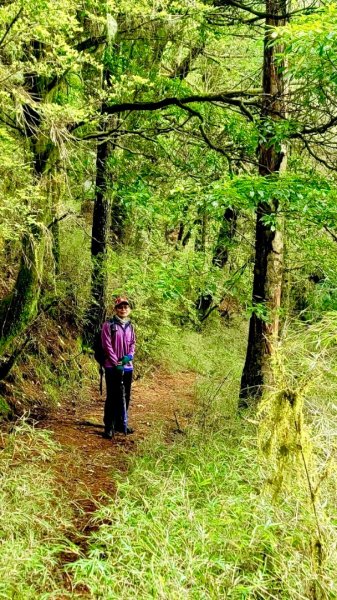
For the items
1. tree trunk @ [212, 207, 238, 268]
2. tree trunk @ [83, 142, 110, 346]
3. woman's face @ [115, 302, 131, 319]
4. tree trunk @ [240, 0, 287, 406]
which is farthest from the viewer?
tree trunk @ [83, 142, 110, 346]

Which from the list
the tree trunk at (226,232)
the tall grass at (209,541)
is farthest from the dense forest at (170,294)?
the tree trunk at (226,232)

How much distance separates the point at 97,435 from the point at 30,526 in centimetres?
313

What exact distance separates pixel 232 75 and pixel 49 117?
22.0ft

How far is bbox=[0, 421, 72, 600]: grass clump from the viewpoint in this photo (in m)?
3.39

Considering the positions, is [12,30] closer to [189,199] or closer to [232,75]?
[189,199]

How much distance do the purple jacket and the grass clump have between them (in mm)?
1805

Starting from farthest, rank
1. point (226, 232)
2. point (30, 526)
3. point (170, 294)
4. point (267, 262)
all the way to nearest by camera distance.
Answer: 1. point (226, 232)
2. point (267, 262)
3. point (170, 294)
4. point (30, 526)

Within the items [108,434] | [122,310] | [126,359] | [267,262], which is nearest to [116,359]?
[126,359]

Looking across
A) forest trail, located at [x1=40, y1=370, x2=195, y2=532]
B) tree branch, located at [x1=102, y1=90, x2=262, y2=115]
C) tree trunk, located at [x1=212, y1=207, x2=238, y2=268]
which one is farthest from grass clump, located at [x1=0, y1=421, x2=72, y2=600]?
tree branch, located at [x1=102, y1=90, x2=262, y2=115]

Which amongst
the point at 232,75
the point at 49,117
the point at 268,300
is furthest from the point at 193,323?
the point at 49,117

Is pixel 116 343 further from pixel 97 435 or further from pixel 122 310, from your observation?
pixel 97 435

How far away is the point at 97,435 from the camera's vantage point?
7262mm

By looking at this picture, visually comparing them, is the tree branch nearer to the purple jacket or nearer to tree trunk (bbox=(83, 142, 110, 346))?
tree trunk (bbox=(83, 142, 110, 346))

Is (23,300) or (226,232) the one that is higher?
(226,232)
